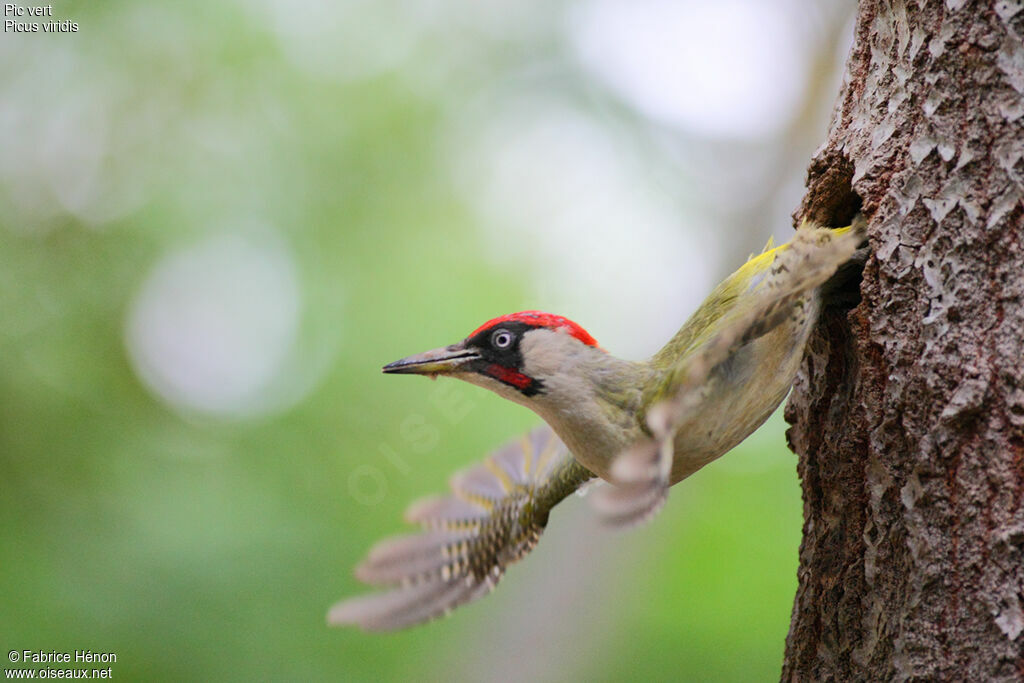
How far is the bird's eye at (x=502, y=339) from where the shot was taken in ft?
8.90

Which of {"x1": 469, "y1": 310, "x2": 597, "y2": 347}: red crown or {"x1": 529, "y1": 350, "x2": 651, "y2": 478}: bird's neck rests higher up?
{"x1": 469, "y1": 310, "x2": 597, "y2": 347}: red crown

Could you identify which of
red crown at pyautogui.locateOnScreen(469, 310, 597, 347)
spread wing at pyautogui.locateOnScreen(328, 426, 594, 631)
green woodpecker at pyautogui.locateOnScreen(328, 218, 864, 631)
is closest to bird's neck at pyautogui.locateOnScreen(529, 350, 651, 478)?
green woodpecker at pyautogui.locateOnScreen(328, 218, 864, 631)

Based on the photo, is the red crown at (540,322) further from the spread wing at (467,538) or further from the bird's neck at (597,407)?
the spread wing at (467,538)

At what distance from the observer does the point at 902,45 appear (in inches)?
88.2

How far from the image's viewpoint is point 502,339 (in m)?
2.72

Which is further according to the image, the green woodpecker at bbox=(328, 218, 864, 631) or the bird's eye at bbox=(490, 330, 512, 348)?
the bird's eye at bbox=(490, 330, 512, 348)

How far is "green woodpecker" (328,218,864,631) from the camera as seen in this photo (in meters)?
2.03

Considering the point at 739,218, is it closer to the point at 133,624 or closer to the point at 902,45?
the point at 902,45

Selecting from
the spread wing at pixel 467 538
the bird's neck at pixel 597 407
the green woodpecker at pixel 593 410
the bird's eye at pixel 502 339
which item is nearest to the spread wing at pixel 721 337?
the green woodpecker at pixel 593 410

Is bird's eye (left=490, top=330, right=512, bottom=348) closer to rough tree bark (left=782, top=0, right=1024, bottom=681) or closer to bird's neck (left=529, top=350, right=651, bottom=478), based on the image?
bird's neck (left=529, top=350, right=651, bottom=478)

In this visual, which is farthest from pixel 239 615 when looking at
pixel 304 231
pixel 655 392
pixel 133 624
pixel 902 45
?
pixel 902 45

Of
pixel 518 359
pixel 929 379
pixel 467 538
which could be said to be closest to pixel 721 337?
pixel 929 379

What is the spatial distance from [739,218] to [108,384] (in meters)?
3.74

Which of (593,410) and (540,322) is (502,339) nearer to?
(540,322)
